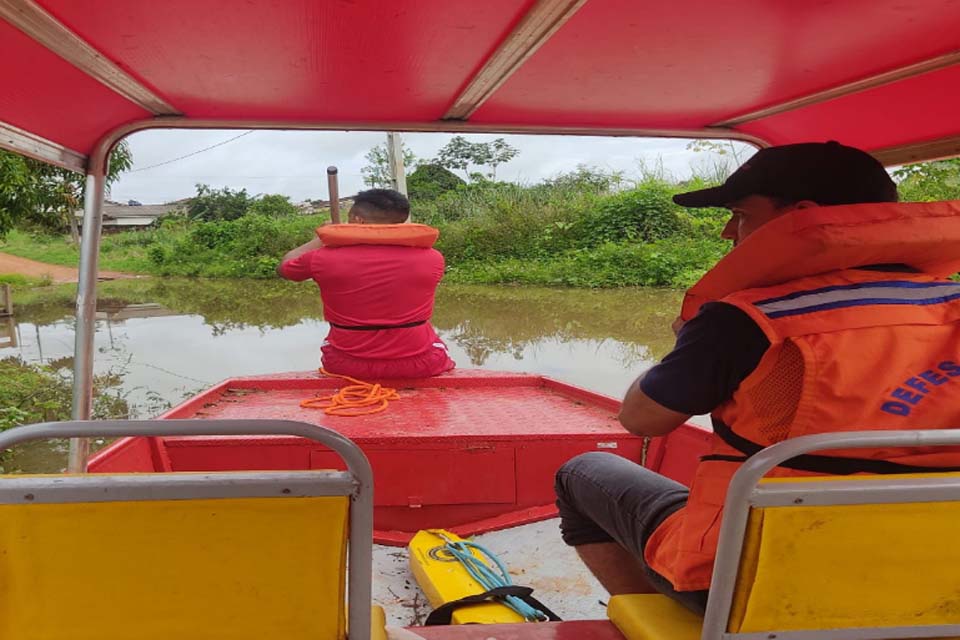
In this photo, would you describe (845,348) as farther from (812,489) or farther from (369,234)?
(369,234)

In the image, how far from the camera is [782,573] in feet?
3.69

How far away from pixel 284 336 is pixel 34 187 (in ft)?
28.2

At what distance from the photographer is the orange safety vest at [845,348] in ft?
3.84

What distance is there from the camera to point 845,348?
116 cm

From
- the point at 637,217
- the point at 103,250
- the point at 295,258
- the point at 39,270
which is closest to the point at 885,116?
the point at 295,258

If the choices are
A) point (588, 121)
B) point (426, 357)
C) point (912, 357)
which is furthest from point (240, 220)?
point (912, 357)

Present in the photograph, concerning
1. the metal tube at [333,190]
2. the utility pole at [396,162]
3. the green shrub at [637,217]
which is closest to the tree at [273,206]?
the green shrub at [637,217]

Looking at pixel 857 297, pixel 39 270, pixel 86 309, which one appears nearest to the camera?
pixel 857 297

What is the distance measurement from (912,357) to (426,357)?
3492 millimetres

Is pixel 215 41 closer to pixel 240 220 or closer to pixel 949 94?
pixel 949 94

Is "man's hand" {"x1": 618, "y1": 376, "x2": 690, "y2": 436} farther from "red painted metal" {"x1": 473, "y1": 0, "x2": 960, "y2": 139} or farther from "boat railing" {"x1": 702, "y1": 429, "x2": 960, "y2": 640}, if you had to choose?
"red painted metal" {"x1": 473, "y1": 0, "x2": 960, "y2": 139}

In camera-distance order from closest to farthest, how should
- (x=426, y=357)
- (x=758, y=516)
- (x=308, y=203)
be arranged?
1. (x=758, y=516)
2. (x=426, y=357)
3. (x=308, y=203)

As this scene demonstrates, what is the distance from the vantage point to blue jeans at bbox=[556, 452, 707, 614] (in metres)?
1.58

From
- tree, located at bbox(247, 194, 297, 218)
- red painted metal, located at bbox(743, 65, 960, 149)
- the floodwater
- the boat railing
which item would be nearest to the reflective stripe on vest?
the boat railing
